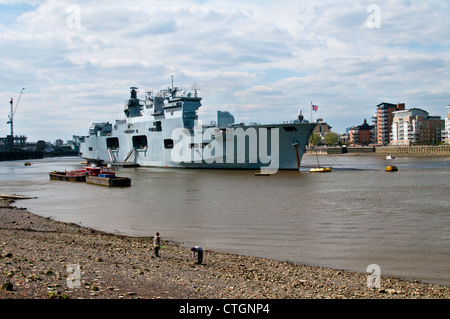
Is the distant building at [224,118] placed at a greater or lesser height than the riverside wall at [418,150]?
greater

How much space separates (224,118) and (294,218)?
31.2 metres

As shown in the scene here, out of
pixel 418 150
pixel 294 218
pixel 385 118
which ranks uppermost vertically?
pixel 385 118

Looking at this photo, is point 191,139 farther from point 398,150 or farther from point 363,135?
point 363,135

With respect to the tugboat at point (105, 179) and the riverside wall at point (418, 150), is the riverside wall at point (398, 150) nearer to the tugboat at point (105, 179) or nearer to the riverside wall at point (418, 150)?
the riverside wall at point (418, 150)

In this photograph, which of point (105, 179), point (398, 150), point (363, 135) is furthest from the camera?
point (363, 135)

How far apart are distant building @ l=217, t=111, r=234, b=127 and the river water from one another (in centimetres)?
1473

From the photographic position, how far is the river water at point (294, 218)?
1327 centimetres

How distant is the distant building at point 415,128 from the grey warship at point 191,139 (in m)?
86.8

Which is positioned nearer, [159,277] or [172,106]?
[159,277]

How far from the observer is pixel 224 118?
49.8 meters

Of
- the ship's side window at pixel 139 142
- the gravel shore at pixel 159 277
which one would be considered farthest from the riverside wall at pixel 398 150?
the gravel shore at pixel 159 277

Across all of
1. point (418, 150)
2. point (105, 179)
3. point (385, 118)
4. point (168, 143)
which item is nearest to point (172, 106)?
point (168, 143)

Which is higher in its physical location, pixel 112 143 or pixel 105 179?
pixel 112 143
